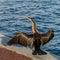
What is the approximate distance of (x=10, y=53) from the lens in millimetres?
9766

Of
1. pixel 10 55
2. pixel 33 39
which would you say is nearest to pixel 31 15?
pixel 33 39

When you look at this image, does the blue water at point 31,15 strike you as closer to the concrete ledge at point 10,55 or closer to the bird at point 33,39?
the bird at point 33,39

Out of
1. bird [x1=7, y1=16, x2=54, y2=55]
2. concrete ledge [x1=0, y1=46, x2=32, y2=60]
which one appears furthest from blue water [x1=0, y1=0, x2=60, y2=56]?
concrete ledge [x1=0, y1=46, x2=32, y2=60]

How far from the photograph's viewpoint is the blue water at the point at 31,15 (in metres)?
15.1

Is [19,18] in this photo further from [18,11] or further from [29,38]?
[29,38]

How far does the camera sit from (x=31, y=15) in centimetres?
1941

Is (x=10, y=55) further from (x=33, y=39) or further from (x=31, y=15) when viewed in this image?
(x=31, y=15)

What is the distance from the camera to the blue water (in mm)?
15125

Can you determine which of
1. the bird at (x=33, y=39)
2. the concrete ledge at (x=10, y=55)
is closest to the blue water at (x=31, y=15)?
the bird at (x=33, y=39)

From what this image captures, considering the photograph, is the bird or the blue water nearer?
the bird

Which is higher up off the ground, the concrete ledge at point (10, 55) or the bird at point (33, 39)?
the bird at point (33, 39)

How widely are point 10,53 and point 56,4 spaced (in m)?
13.4

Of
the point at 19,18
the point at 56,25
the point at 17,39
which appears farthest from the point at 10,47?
the point at 19,18

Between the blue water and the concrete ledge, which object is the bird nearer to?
the concrete ledge
